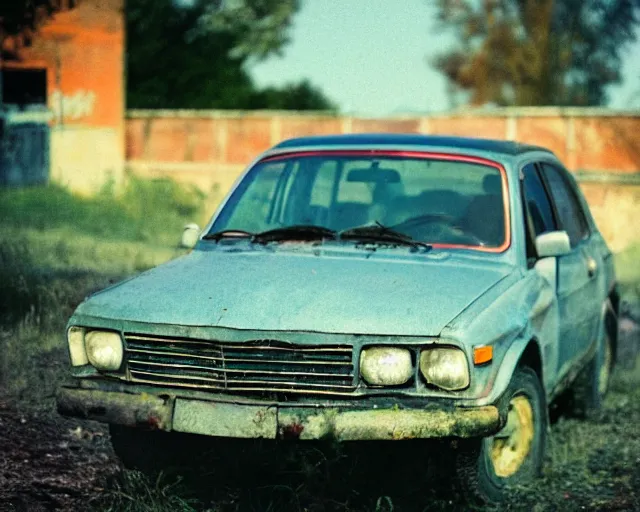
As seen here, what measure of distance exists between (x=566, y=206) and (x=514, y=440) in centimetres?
203

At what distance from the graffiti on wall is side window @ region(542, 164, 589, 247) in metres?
19.1

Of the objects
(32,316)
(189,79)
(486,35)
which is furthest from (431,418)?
(486,35)

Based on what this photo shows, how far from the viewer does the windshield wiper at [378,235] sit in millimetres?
5312

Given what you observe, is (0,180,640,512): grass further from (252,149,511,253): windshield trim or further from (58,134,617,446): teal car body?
(252,149,511,253): windshield trim

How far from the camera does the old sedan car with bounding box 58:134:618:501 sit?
14.2 ft

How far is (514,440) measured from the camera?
5156 millimetres

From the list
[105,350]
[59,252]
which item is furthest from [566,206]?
[59,252]

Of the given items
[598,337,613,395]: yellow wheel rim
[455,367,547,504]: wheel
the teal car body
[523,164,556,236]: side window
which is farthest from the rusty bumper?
[598,337,613,395]: yellow wheel rim

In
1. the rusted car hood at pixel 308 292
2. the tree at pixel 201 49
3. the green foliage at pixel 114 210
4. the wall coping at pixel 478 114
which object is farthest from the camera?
the tree at pixel 201 49

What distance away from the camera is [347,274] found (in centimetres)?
491

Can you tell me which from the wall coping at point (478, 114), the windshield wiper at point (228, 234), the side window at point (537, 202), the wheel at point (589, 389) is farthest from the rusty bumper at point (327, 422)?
the wall coping at point (478, 114)

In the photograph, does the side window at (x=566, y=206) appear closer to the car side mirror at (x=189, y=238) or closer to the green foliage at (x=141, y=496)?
the car side mirror at (x=189, y=238)

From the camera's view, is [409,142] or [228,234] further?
[409,142]

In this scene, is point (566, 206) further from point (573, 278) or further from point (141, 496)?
point (141, 496)
